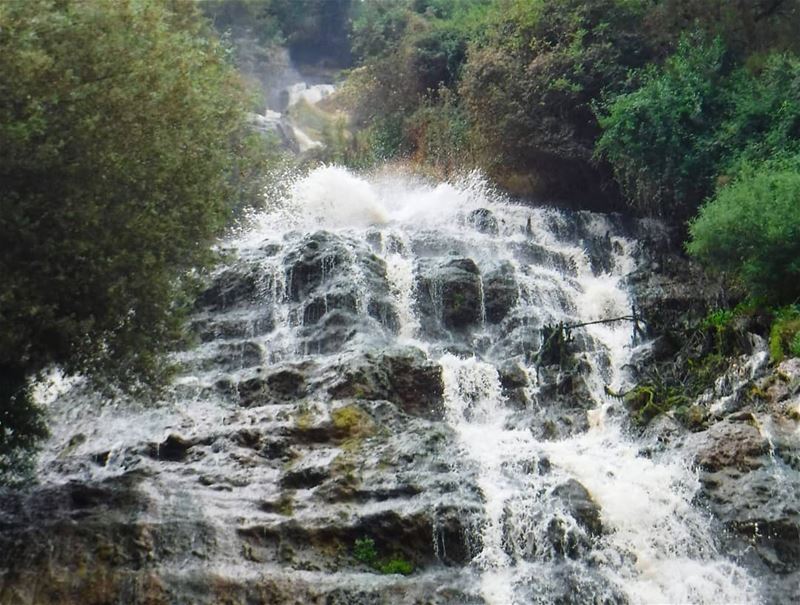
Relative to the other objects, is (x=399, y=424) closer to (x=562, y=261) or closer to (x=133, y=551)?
(x=133, y=551)

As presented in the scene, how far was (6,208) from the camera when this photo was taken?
10.2 metres

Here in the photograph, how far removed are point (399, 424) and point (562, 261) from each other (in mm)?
10403

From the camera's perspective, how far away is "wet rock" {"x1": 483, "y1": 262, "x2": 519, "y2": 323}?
18906 millimetres

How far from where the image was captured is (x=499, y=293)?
1916 centimetres

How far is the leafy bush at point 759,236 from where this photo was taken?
15.7m

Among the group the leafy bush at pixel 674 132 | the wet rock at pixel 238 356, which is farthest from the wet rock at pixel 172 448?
the leafy bush at pixel 674 132

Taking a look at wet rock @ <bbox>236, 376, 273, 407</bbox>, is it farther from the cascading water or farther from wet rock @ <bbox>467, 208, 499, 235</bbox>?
wet rock @ <bbox>467, 208, 499, 235</bbox>

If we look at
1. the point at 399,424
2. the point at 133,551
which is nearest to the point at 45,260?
the point at 133,551

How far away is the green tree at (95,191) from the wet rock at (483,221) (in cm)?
1241

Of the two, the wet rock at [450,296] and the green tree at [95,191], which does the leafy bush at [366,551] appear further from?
the wet rock at [450,296]

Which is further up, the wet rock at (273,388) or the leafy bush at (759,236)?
the leafy bush at (759,236)

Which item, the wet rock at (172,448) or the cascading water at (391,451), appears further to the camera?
the wet rock at (172,448)

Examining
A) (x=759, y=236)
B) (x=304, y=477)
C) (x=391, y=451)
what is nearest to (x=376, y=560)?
(x=304, y=477)

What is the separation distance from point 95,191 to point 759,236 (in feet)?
37.8
